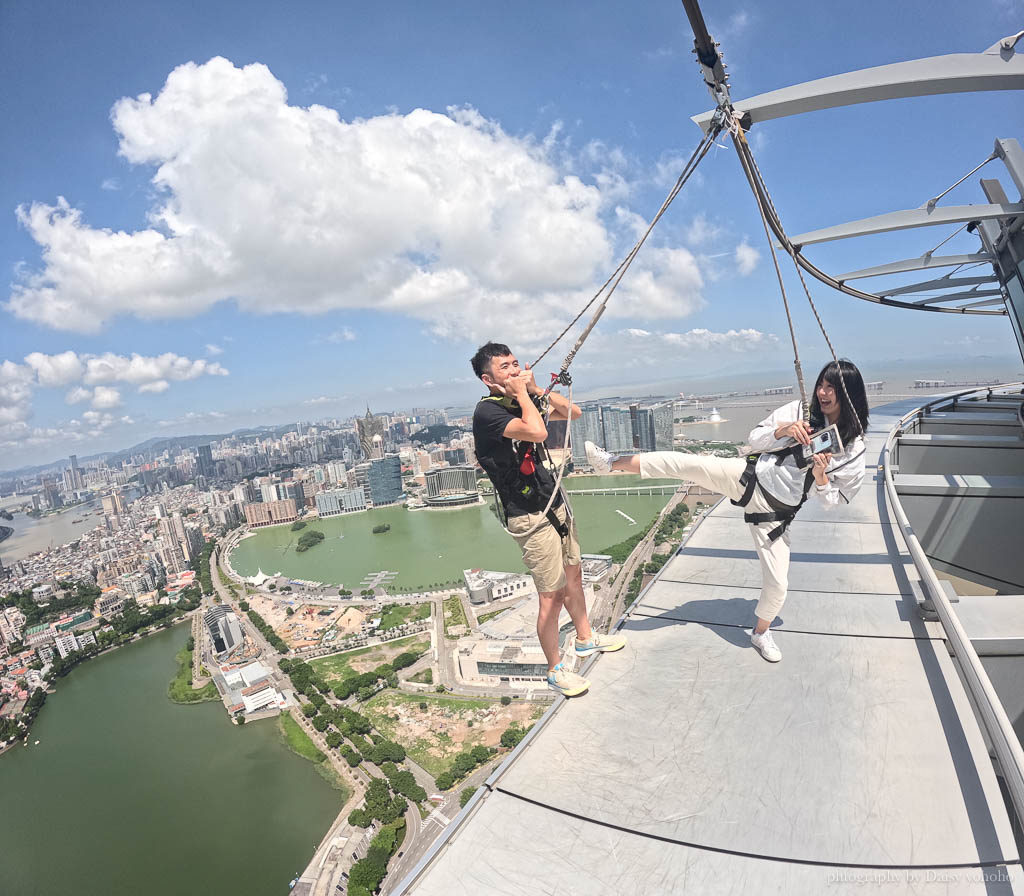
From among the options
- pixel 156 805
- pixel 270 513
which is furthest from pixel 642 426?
pixel 156 805

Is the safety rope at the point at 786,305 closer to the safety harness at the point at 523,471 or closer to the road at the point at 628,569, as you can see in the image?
the safety harness at the point at 523,471

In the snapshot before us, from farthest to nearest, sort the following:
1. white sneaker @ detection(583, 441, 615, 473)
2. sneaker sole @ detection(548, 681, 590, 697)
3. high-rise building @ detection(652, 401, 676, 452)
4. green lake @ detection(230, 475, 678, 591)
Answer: high-rise building @ detection(652, 401, 676, 452), green lake @ detection(230, 475, 678, 591), white sneaker @ detection(583, 441, 615, 473), sneaker sole @ detection(548, 681, 590, 697)

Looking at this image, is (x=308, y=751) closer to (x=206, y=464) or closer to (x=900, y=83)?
(x=900, y=83)

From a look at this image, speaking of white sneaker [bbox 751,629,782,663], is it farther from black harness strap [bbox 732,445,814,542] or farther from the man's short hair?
the man's short hair

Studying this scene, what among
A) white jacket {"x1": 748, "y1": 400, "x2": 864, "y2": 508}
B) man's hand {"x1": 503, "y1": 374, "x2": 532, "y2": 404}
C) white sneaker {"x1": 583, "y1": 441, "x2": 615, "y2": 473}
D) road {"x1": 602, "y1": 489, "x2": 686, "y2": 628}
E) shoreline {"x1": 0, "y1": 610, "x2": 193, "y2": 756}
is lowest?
shoreline {"x1": 0, "y1": 610, "x2": 193, "y2": 756}

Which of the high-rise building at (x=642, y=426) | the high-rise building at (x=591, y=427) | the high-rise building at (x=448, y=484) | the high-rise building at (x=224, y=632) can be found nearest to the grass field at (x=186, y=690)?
the high-rise building at (x=224, y=632)

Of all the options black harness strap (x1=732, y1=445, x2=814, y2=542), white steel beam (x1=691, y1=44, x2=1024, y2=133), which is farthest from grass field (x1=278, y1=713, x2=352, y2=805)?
white steel beam (x1=691, y1=44, x2=1024, y2=133)

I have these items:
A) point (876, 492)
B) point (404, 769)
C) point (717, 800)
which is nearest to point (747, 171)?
point (717, 800)
